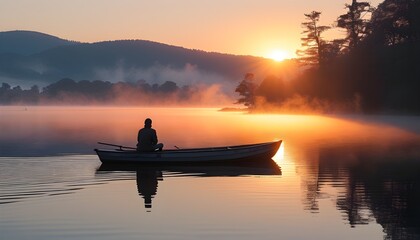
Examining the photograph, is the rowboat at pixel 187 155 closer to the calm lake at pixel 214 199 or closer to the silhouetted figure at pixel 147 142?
the silhouetted figure at pixel 147 142

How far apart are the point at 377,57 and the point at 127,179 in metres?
78.5

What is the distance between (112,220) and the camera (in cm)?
2019

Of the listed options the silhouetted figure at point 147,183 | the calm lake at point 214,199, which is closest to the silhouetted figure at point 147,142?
the calm lake at point 214,199

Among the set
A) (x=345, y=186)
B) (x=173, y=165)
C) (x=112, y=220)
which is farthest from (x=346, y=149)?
(x=112, y=220)

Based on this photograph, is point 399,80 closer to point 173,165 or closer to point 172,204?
point 173,165

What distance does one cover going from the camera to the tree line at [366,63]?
97250mm

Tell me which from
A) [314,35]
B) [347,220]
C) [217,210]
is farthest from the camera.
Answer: [314,35]

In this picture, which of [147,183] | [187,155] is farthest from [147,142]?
[147,183]

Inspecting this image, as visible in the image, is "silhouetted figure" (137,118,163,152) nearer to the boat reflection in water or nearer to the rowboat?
the rowboat

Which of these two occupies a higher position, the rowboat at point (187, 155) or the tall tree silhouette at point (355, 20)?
the tall tree silhouette at point (355, 20)

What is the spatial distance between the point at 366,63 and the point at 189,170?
7558 cm

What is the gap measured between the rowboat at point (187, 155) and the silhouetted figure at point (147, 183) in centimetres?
167

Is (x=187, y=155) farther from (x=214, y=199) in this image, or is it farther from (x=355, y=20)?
(x=355, y=20)

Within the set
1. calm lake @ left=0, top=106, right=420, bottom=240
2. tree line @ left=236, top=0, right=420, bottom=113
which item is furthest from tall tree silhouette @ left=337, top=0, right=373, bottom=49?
calm lake @ left=0, top=106, right=420, bottom=240
